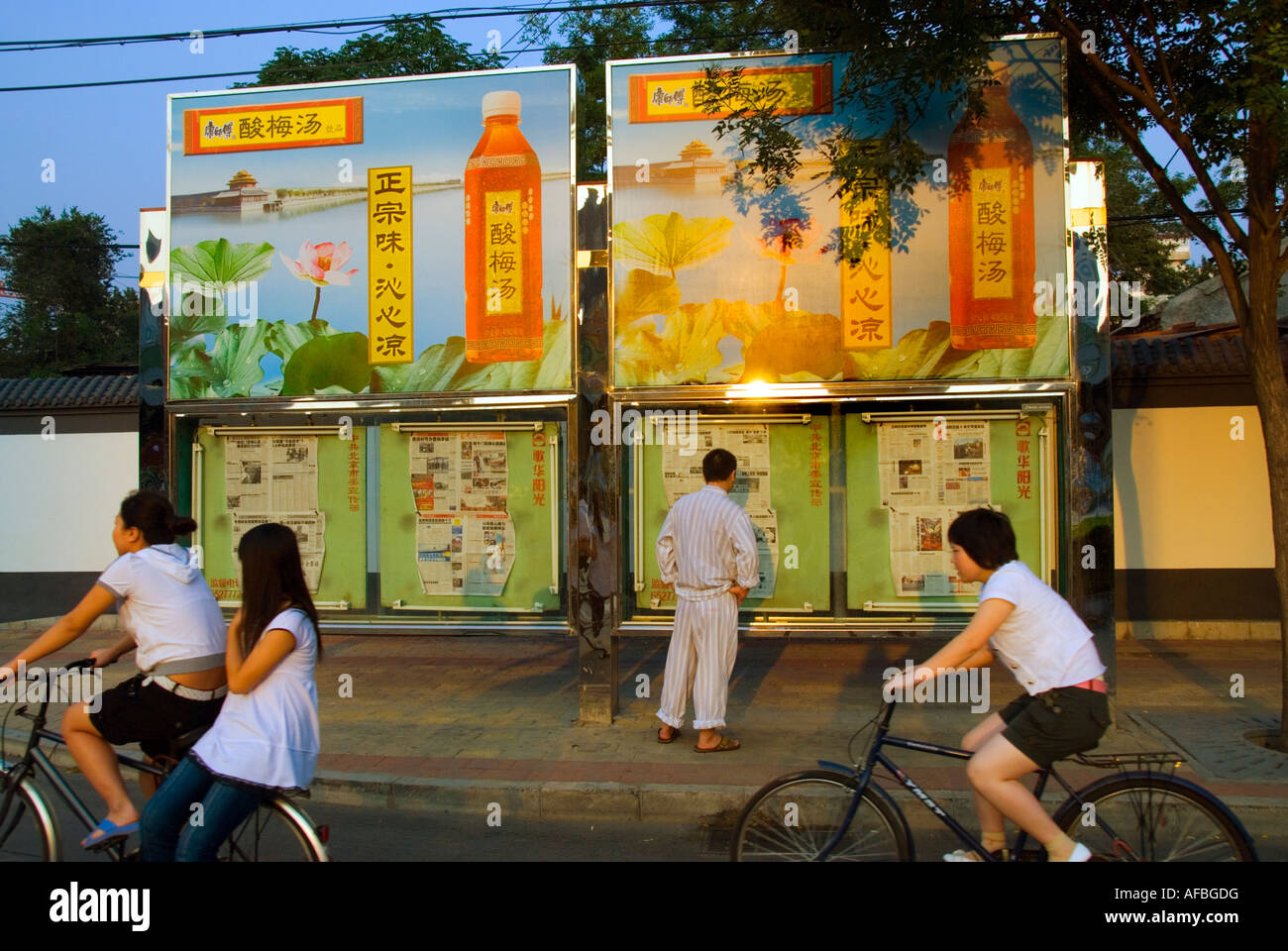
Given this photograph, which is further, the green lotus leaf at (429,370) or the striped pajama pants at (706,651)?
the green lotus leaf at (429,370)

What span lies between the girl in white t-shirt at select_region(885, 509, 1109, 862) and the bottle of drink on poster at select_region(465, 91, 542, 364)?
4.45 m

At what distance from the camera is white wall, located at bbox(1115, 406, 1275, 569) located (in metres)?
9.93

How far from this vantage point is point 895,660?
9688 millimetres

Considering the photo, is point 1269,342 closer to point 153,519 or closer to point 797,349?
point 797,349

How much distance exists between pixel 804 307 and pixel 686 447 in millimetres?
1369

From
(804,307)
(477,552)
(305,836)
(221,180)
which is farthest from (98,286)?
(305,836)

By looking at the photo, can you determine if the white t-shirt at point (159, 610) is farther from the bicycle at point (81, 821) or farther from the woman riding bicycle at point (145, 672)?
the bicycle at point (81, 821)

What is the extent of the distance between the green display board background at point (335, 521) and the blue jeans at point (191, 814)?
15.4ft

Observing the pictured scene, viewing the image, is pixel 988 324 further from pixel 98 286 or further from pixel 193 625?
pixel 98 286

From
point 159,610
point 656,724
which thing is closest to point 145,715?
point 159,610

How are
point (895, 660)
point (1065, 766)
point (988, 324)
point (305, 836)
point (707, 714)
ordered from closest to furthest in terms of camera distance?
A: point (305, 836), point (1065, 766), point (707, 714), point (988, 324), point (895, 660)

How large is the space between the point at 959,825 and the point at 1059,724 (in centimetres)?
55

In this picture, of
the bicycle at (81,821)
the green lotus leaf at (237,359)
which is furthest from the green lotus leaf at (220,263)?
the bicycle at (81,821)

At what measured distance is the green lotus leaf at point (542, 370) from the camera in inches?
291
